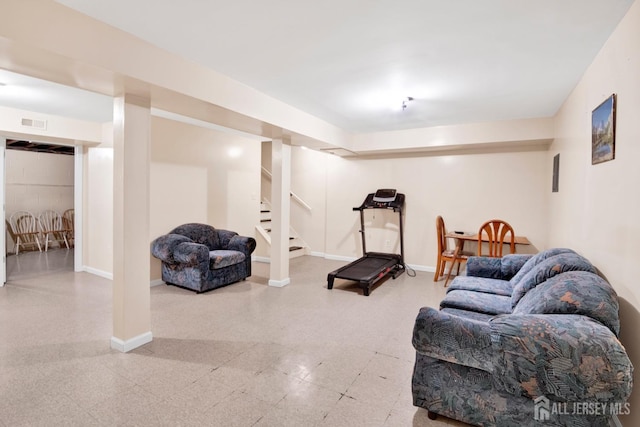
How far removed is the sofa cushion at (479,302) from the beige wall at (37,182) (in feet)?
29.1

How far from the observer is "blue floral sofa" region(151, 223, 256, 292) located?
14.2ft

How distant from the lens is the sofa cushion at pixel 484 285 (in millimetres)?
3080

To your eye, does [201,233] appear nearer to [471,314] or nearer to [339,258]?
[339,258]

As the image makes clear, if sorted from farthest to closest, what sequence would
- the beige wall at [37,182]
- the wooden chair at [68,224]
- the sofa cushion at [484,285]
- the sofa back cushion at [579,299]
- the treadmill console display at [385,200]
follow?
the wooden chair at [68,224]
the beige wall at [37,182]
the treadmill console display at [385,200]
the sofa cushion at [484,285]
the sofa back cushion at [579,299]

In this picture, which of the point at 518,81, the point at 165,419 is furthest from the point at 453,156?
the point at 165,419

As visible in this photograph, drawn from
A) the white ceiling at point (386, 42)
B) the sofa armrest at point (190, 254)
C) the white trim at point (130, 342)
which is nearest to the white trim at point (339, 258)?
the sofa armrest at point (190, 254)

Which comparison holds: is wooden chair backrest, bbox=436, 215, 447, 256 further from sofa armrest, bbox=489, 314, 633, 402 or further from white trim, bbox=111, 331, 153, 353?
white trim, bbox=111, 331, 153, 353

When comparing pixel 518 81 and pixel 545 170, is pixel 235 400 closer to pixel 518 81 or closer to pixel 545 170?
pixel 518 81

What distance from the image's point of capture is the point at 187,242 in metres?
4.48

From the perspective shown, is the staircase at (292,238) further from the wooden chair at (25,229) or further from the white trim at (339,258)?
the wooden chair at (25,229)

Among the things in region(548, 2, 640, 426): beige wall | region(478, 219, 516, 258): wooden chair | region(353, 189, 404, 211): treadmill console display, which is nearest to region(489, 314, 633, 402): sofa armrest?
region(548, 2, 640, 426): beige wall

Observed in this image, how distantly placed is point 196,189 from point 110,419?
376cm

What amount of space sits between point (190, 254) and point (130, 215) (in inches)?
61.7

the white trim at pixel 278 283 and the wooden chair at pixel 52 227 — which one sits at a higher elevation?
the wooden chair at pixel 52 227
